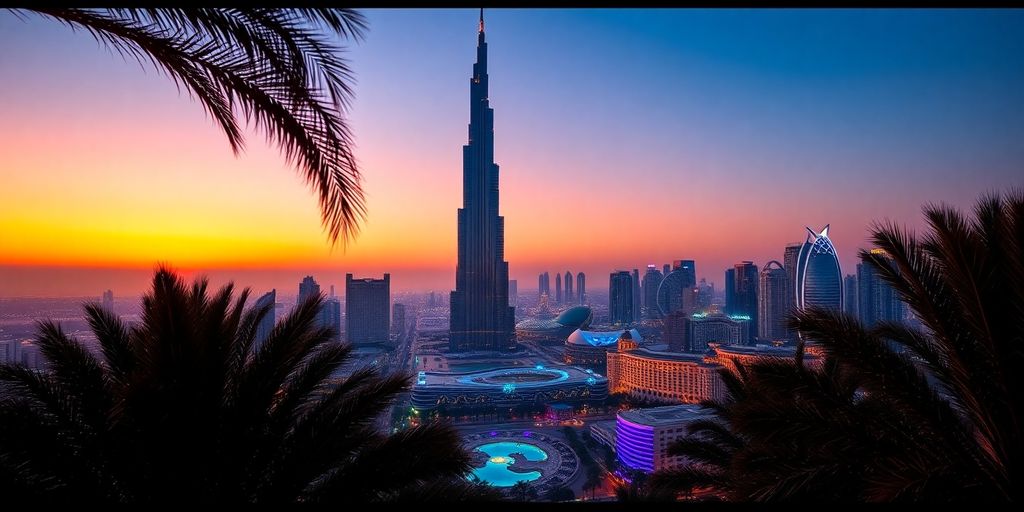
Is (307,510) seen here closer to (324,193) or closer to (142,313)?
(324,193)

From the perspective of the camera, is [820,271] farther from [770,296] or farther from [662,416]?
[662,416]

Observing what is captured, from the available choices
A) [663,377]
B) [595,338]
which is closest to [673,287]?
[595,338]

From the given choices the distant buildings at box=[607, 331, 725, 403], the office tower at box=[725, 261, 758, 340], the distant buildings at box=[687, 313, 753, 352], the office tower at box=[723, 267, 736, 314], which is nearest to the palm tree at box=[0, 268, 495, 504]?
the distant buildings at box=[607, 331, 725, 403]

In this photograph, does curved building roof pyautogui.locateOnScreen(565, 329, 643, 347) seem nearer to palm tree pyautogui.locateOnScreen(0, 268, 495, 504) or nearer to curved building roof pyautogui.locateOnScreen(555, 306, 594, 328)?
curved building roof pyautogui.locateOnScreen(555, 306, 594, 328)

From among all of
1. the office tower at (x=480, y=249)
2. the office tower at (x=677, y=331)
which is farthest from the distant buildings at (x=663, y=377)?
the office tower at (x=480, y=249)

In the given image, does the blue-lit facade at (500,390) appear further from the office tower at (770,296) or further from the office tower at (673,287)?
the office tower at (673,287)

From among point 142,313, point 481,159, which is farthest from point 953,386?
point 481,159
